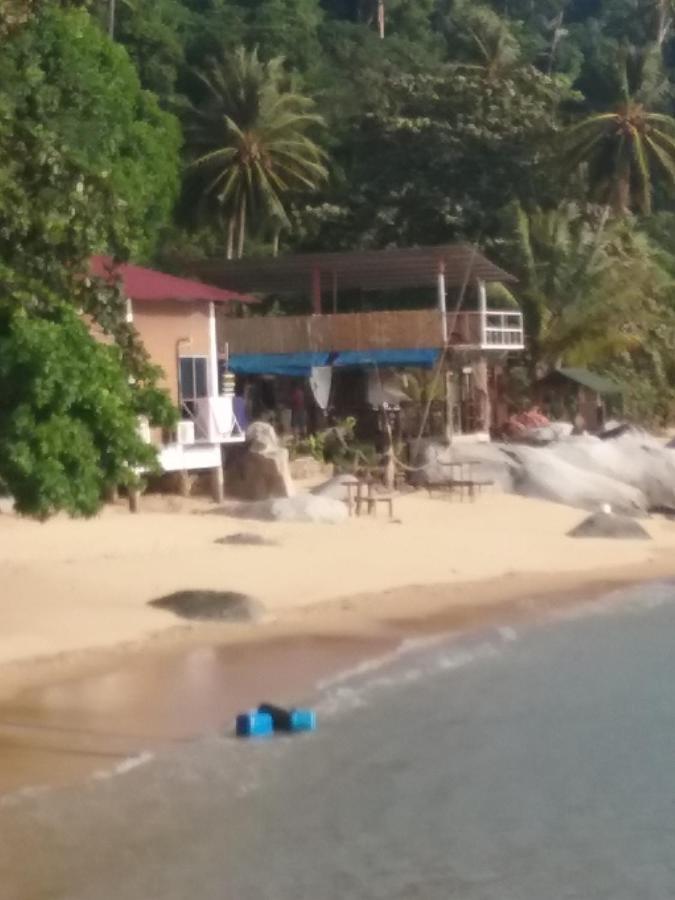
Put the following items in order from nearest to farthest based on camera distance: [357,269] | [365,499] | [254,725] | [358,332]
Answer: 1. [254,725]
2. [365,499]
3. [358,332]
4. [357,269]

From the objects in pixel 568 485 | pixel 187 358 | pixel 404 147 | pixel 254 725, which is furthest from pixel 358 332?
pixel 254 725

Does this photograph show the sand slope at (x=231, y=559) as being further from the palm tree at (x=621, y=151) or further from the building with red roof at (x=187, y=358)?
the palm tree at (x=621, y=151)

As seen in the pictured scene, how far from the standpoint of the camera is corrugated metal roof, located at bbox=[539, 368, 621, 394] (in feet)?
139

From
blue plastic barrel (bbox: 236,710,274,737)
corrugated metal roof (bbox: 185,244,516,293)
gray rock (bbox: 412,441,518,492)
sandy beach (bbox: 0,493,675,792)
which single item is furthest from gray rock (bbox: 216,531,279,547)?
corrugated metal roof (bbox: 185,244,516,293)

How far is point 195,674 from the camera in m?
16.8

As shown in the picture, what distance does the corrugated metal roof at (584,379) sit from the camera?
1663 inches

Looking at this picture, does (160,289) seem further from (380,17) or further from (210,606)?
(380,17)

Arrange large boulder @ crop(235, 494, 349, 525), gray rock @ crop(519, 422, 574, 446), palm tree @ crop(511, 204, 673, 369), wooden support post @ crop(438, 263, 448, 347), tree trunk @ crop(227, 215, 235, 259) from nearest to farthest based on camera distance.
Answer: large boulder @ crop(235, 494, 349, 525)
wooden support post @ crop(438, 263, 448, 347)
gray rock @ crop(519, 422, 574, 446)
palm tree @ crop(511, 204, 673, 369)
tree trunk @ crop(227, 215, 235, 259)

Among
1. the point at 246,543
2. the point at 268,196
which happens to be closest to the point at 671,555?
the point at 246,543

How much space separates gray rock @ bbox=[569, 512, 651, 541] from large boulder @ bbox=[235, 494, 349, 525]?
4266mm

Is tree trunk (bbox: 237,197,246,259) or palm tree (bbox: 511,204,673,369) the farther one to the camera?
tree trunk (bbox: 237,197,246,259)

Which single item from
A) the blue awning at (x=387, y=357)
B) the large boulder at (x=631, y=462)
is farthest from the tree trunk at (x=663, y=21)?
the blue awning at (x=387, y=357)

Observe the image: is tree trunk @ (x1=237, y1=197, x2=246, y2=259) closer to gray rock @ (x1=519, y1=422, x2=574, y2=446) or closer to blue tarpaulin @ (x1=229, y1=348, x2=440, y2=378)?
blue tarpaulin @ (x1=229, y1=348, x2=440, y2=378)

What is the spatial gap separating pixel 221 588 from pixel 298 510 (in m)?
5.44
